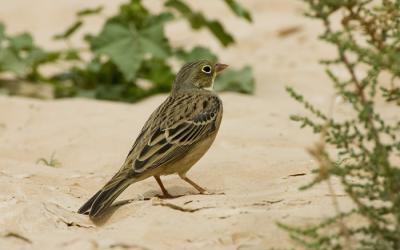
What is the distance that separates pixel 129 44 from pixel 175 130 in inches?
147

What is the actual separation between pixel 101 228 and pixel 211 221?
Answer: 0.76 meters

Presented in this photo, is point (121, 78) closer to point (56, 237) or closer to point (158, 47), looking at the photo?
point (158, 47)

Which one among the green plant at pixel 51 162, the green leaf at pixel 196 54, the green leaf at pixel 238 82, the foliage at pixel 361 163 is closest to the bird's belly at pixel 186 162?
the green plant at pixel 51 162

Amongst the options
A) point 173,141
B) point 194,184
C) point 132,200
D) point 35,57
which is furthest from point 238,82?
point 132,200

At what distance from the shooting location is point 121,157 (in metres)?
8.42

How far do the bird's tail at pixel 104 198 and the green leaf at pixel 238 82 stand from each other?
13.8 feet

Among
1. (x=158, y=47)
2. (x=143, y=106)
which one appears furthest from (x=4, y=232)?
(x=158, y=47)

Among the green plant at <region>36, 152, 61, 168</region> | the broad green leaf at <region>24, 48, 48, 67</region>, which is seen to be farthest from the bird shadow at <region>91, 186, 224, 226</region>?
the broad green leaf at <region>24, 48, 48, 67</region>

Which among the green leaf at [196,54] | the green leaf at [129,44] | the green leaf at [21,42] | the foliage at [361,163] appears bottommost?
the green leaf at [196,54]

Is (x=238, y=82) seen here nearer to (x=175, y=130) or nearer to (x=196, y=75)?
(x=196, y=75)

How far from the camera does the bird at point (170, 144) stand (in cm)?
688

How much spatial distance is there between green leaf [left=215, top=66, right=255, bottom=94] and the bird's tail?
421 cm

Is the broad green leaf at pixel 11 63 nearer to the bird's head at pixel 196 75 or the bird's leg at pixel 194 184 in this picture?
the bird's head at pixel 196 75

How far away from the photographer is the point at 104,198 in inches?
263
